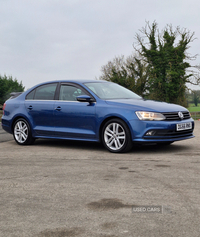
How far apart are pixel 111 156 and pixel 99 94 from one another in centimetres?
158

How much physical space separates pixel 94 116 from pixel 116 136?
66 cm

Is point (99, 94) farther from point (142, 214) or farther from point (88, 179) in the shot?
point (142, 214)

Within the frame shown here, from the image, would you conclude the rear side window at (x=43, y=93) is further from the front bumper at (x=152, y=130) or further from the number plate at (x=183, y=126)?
the number plate at (x=183, y=126)

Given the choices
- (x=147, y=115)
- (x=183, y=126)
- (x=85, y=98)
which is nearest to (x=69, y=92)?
(x=85, y=98)

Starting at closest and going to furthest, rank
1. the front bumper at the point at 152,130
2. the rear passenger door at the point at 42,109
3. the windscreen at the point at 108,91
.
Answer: the front bumper at the point at 152,130, the windscreen at the point at 108,91, the rear passenger door at the point at 42,109

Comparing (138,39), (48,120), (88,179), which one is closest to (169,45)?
(138,39)

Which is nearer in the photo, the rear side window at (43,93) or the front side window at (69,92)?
the front side window at (69,92)

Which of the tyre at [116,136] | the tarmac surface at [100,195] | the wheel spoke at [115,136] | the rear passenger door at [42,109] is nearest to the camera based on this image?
the tarmac surface at [100,195]

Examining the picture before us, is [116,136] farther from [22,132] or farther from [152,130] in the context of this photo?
[22,132]

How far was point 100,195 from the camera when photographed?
4.45m

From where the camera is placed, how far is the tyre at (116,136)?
778cm

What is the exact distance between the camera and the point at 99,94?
848 centimetres

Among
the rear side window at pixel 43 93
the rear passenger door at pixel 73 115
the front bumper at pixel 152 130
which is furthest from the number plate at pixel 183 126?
the rear side window at pixel 43 93

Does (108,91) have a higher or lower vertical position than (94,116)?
higher
